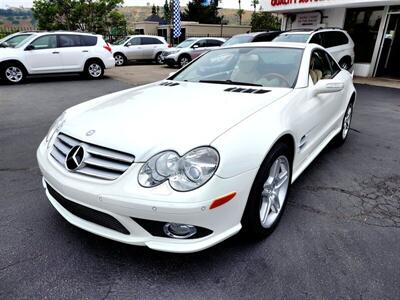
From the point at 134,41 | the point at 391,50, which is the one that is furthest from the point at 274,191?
the point at 134,41

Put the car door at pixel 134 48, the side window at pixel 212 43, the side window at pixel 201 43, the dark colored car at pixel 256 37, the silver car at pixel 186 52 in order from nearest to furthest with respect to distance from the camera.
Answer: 1. the dark colored car at pixel 256 37
2. the silver car at pixel 186 52
3. the side window at pixel 201 43
4. the side window at pixel 212 43
5. the car door at pixel 134 48

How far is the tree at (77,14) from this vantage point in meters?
23.6

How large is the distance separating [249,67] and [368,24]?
11.4m

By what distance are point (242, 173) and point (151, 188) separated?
22.7 inches

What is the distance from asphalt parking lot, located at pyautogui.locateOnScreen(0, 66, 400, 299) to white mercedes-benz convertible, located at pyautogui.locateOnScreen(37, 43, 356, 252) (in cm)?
27

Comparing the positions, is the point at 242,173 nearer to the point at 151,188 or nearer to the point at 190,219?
the point at 190,219

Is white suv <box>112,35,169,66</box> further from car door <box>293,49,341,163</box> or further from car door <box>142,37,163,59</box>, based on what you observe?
car door <box>293,49,341,163</box>

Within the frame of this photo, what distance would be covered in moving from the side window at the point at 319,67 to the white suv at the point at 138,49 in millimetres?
14240

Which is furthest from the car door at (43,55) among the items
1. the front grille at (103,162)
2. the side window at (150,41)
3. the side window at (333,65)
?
the front grille at (103,162)

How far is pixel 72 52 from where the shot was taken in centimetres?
1050

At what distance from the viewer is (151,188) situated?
1.85m

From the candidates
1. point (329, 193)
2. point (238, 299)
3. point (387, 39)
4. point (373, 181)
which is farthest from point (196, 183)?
point (387, 39)

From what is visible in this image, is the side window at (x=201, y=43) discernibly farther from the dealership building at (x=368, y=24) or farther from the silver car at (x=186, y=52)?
the dealership building at (x=368, y=24)

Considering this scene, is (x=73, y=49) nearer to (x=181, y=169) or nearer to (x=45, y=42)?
(x=45, y=42)
